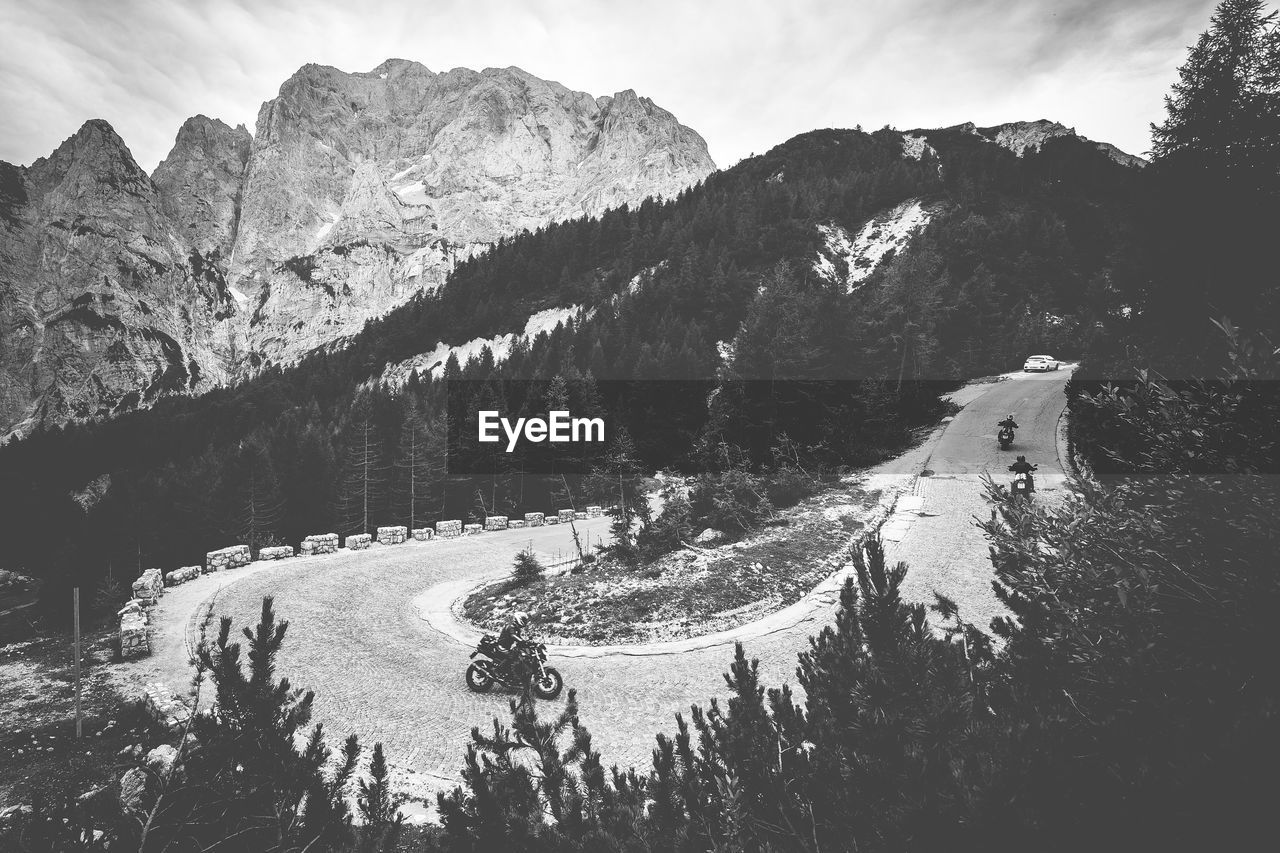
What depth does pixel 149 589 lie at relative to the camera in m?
14.1

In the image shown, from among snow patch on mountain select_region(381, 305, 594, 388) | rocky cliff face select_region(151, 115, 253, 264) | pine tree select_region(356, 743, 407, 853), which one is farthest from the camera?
rocky cliff face select_region(151, 115, 253, 264)

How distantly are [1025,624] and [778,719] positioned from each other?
2.29m

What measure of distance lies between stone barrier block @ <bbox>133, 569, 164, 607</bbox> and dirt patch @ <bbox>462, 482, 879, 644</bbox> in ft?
26.3

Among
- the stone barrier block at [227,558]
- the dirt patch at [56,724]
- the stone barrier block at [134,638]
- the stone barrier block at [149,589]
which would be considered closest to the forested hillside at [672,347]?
the stone barrier block at [227,558]

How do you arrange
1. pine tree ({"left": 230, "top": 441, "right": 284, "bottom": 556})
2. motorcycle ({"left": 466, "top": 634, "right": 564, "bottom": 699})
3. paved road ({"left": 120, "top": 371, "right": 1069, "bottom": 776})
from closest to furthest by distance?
paved road ({"left": 120, "top": 371, "right": 1069, "bottom": 776}) < motorcycle ({"left": 466, "top": 634, "right": 564, "bottom": 699}) < pine tree ({"left": 230, "top": 441, "right": 284, "bottom": 556})

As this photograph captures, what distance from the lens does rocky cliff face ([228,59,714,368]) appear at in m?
135

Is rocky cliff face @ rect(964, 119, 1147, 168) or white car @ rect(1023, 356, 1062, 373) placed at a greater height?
rocky cliff face @ rect(964, 119, 1147, 168)

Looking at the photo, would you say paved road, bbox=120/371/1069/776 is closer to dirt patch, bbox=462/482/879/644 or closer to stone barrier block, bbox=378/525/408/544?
stone barrier block, bbox=378/525/408/544

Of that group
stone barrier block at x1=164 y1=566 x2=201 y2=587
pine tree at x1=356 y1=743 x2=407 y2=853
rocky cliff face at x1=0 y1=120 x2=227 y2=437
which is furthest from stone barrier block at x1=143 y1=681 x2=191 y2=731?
rocky cliff face at x1=0 y1=120 x2=227 y2=437

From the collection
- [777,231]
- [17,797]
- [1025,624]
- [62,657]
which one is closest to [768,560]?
[1025,624]

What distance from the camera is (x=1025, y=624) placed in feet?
14.7

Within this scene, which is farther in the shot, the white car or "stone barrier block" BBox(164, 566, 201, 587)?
the white car

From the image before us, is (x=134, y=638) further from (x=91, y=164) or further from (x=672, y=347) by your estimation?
(x=91, y=164)

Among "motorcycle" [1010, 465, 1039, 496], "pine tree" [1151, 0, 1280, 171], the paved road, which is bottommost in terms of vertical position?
the paved road
